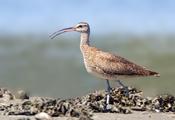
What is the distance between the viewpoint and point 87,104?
15594mm

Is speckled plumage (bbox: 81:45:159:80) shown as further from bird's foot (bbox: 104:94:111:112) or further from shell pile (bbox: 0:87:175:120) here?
bird's foot (bbox: 104:94:111:112)

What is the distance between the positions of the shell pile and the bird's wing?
335mm

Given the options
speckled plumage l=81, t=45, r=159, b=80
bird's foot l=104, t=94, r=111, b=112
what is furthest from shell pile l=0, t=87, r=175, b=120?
speckled plumage l=81, t=45, r=159, b=80

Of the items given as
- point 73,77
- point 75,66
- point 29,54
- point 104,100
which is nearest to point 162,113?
point 104,100

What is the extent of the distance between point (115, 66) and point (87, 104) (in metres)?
1.34

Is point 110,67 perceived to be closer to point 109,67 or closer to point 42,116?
point 109,67

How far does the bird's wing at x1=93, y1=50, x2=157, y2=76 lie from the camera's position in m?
16.7

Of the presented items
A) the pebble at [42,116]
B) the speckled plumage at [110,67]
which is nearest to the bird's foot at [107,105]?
→ the speckled plumage at [110,67]

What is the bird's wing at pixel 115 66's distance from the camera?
54.7 ft

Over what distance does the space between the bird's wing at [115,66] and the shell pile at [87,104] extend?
0.33 metres

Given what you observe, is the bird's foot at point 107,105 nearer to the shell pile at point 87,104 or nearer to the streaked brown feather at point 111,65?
the shell pile at point 87,104

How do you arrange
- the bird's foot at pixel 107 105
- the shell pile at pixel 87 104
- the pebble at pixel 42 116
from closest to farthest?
the pebble at pixel 42 116 → the shell pile at pixel 87 104 → the bird's foot at pixel 107 105

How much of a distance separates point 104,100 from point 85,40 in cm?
144

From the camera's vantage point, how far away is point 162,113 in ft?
52.3
